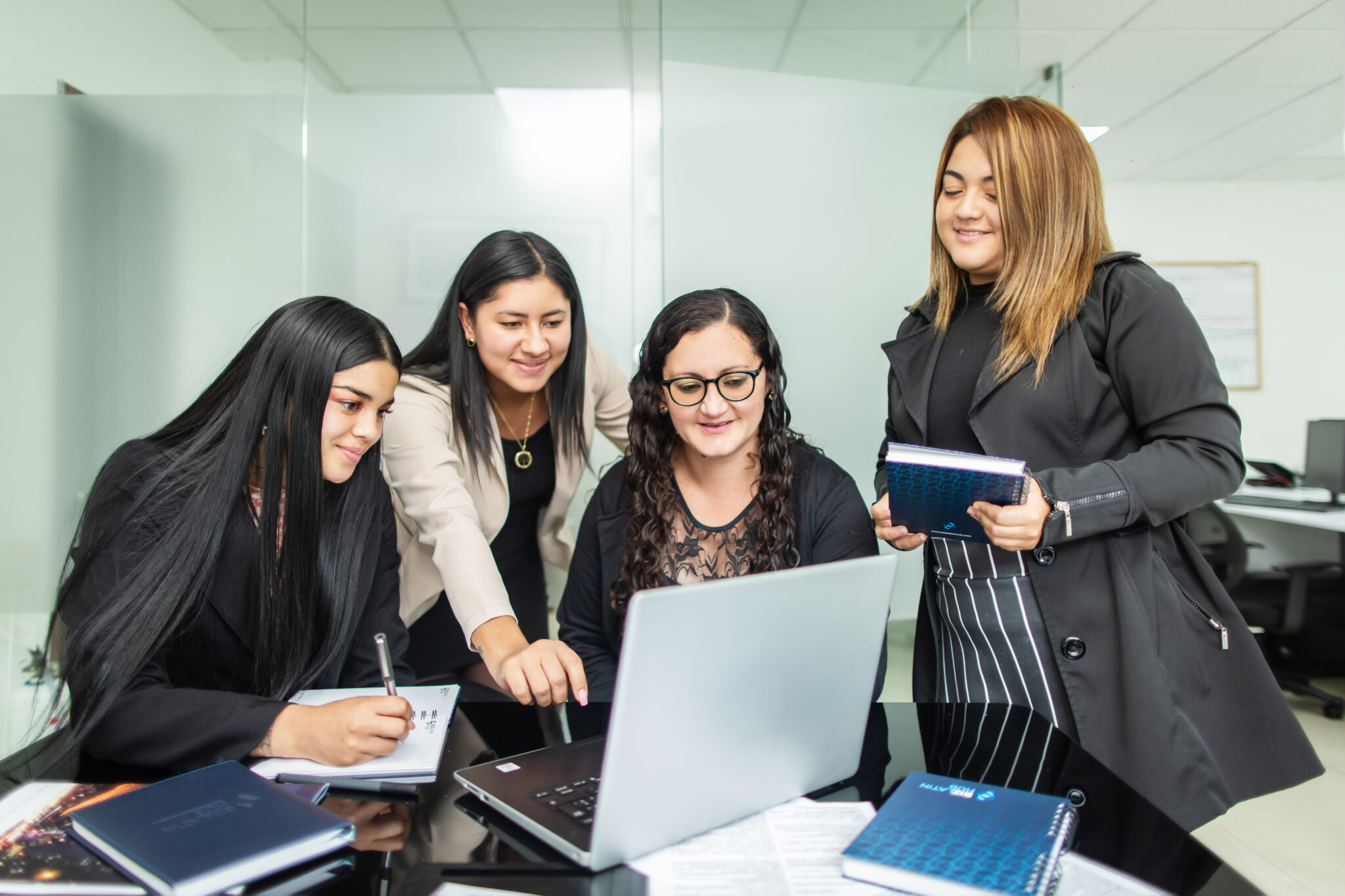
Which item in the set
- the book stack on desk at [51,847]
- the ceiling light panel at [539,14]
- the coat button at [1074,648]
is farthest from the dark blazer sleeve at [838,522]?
the ceiling light panel at [539,14]

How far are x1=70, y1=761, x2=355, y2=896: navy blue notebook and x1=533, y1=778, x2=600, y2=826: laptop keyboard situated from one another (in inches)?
7.0

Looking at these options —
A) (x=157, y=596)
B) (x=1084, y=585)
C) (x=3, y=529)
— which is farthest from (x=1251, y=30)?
(x=3, y=529)

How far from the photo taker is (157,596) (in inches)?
44.3

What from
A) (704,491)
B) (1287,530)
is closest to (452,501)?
(704,491)

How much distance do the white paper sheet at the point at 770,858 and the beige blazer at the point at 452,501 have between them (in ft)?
2.42

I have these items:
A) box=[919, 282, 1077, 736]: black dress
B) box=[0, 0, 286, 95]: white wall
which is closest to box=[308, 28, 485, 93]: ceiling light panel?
box=[0, 0, 286, 95]: white wall

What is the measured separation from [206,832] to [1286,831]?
272 centimetres

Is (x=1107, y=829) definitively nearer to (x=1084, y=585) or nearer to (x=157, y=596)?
(x=1084, y=585)

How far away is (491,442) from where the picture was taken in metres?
1.79

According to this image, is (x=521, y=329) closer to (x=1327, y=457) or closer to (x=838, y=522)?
(x=838, y=522)

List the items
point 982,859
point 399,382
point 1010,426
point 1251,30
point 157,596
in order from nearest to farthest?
point 982,859 → point 157,596 → point 1010,426 → point 399,382 → point 1251,30

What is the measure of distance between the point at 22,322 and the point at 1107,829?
3.19 m

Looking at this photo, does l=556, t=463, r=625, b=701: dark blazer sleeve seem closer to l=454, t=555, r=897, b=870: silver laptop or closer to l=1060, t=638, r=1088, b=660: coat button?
l=454, t=555, r=897, b=870: silver laptop

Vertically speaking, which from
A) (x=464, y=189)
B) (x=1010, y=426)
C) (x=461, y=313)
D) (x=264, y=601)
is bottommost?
(x=264, y=601)
